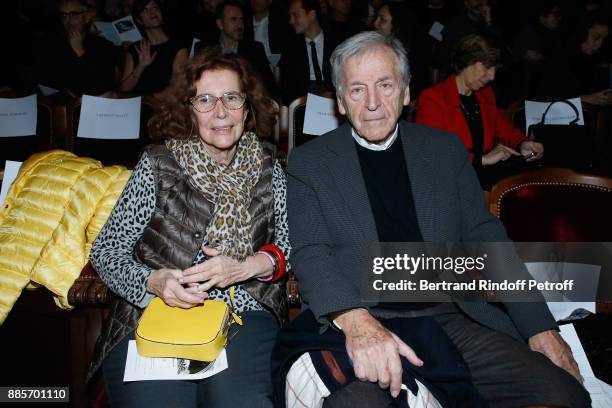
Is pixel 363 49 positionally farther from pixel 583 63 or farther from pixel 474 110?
pixel 583 63

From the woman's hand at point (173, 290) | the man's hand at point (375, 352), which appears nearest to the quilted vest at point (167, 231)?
the woman's hand at point (173, 290)

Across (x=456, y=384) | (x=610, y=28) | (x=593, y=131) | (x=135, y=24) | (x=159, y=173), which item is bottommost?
(x=456, y=384)

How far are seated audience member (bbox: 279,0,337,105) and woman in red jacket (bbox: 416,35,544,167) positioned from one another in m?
1.28

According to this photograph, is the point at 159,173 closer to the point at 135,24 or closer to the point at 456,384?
the point at 456,384

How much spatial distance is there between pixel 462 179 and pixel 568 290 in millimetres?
582

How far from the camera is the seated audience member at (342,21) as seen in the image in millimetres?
4723

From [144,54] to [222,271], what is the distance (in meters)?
2.96

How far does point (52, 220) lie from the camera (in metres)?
1.70

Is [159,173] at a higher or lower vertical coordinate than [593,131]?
lower

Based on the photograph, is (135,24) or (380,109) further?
(135,24)

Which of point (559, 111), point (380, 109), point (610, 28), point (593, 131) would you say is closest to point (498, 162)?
point (559, 111)

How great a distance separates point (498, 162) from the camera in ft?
9.62

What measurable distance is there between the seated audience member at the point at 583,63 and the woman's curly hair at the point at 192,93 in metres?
3.54

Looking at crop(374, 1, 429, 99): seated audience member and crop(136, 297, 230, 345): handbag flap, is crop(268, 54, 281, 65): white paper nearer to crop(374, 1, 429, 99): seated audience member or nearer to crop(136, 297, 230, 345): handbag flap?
crop(374, 1, 429, 99): seated audience member
